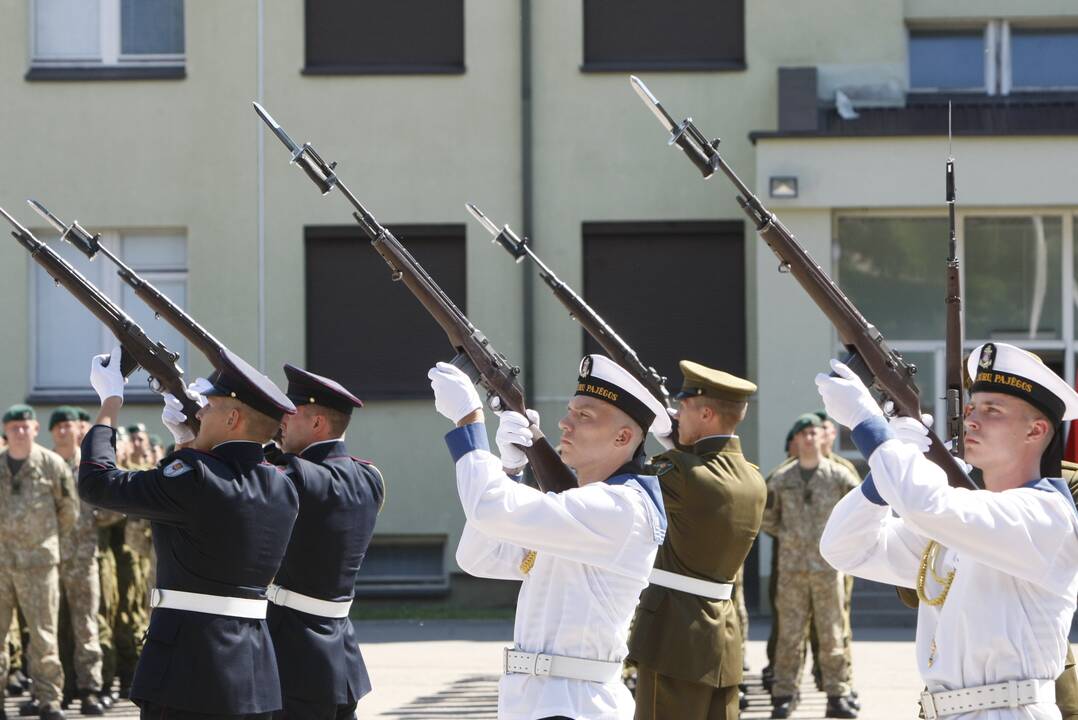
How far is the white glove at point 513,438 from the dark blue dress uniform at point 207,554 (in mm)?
819

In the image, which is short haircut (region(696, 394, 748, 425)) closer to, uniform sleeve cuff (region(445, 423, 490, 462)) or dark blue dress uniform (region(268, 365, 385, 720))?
dark blue dress uniform (region(268, 365, 385, 720))

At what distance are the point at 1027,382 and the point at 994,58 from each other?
43.7 feet

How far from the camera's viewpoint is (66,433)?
1186cm

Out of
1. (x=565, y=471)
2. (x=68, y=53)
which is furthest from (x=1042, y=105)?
(x=565, y=471)

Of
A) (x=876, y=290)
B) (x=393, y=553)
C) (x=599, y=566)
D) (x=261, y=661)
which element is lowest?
(x=393, y=553)

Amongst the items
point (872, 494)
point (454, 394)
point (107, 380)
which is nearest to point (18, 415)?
point (107, 380)

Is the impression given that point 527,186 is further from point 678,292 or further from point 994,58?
point 994,58

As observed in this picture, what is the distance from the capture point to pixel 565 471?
5.93 m

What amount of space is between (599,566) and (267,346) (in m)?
12.6

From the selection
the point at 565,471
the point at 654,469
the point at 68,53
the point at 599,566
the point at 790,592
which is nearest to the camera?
the point at 599,566

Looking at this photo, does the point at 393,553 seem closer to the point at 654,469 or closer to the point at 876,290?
the point at 876,290

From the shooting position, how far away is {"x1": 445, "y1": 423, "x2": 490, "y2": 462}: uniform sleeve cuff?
510 cm

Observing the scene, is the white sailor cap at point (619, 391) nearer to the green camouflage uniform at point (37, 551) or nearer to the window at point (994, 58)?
the green camouflage uniform at point (37, 551)

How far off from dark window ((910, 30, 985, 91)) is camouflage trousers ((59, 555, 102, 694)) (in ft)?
32.5
